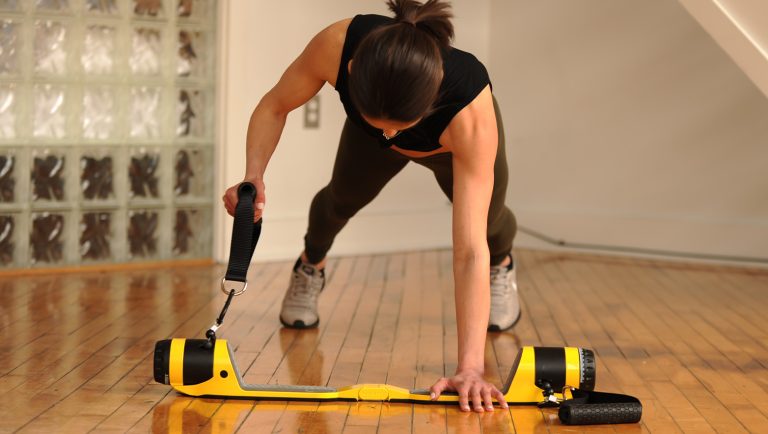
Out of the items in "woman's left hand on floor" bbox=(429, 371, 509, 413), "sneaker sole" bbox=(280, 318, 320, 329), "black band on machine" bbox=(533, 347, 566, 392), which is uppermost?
"black band on machine" bbox=(533, 347, 566, 392)

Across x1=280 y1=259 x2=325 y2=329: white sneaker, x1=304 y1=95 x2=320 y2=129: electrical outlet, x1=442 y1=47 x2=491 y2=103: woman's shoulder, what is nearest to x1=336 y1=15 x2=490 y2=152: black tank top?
x1=442 y1=47 x2=491 y2=103: woman's shoulder

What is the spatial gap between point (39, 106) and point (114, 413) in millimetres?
1947

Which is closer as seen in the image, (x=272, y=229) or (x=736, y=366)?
(x=736, y=366)

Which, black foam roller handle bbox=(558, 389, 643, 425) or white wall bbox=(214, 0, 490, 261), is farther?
white wall bbox=(214, 0, 490, 261)

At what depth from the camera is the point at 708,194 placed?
4.18 meters

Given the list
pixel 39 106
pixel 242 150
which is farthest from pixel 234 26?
pixel 39 106

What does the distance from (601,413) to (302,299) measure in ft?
3.51

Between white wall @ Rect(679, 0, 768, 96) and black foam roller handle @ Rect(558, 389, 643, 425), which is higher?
white wall @ Rect(679, 0, 768, 96)

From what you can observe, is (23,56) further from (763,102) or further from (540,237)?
(763,102)

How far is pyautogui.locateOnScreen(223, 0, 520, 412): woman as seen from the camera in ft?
5.69

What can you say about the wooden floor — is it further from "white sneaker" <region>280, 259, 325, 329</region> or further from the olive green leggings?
the olive green leggings

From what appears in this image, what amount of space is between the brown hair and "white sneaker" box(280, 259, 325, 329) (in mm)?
1092

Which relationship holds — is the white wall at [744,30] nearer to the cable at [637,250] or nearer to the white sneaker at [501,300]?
the white sneaker at [501,300]

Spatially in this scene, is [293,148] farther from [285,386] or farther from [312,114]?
[285,386]
